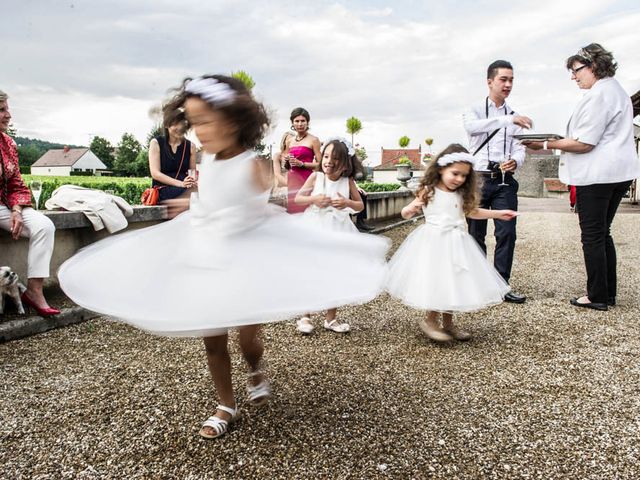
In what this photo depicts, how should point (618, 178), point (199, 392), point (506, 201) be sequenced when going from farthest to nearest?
point (506, 201), point (618, 178), point (199, 392)

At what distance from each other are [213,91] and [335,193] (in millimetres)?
1951

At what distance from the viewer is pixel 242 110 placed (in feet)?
7.97

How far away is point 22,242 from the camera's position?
15.5 feet

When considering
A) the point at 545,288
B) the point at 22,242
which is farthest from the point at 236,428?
the point at 545,288

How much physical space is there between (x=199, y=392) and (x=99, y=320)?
7.15 ft

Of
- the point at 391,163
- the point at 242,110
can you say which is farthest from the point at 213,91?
the point at 391,163

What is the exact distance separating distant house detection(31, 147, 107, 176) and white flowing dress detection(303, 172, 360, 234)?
Result: 9828cm

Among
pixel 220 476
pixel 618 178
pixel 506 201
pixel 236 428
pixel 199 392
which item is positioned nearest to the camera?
pixel 220 476

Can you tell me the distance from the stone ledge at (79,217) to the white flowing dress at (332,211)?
2.40m

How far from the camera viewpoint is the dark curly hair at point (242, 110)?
2.40m

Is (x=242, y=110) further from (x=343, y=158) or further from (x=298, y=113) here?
(x=298, y=113)

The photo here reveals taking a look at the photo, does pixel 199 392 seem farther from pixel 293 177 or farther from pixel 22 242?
pixel 293 177

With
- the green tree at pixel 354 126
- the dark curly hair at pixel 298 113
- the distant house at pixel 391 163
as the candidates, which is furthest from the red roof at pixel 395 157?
the dark curly hair at pixel 298 113

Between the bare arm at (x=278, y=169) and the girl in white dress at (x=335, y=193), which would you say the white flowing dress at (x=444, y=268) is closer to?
the girl in white dress at (x=335, y=193)
